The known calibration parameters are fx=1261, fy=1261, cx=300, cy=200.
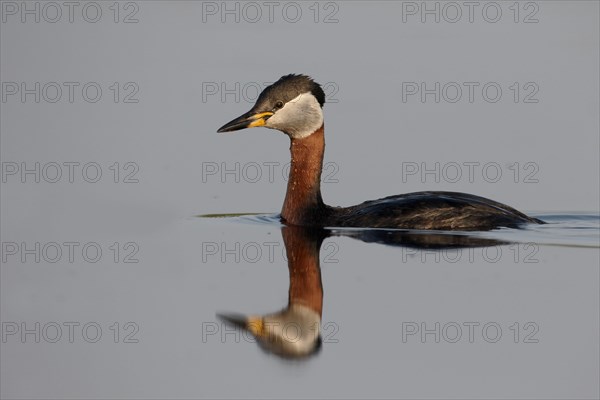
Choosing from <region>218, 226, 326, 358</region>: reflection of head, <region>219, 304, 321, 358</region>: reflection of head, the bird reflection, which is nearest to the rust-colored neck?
the bird reflection

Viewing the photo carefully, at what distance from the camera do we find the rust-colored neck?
594 inches

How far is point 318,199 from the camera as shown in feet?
50.0

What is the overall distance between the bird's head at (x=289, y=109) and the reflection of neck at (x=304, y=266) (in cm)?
130

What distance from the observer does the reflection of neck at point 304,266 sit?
37.4 ft

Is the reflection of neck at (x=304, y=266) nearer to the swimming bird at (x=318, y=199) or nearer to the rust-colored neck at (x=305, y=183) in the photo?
the rust-colored neck at (x=305, y=183)

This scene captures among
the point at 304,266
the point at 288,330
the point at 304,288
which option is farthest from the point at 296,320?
the point at 304,266

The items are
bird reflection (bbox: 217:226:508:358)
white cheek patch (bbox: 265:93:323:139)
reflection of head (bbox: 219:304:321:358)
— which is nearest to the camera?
reflection of head (bbox: 219:304:321:358)

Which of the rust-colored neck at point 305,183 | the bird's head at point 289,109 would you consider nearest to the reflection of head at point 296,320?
the rust-colored neck at point 305,183

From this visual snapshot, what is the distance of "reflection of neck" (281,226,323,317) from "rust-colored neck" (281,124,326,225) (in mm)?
267

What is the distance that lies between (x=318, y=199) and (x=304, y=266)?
275 centimetres

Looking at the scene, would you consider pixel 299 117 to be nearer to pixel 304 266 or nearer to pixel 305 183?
pixel 305 183

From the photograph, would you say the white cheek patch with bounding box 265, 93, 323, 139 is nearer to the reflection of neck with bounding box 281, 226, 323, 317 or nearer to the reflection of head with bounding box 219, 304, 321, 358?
the reflection of neck with bounding box 281, 226, 323, 317

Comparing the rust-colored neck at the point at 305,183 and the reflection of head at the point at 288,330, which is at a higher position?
the rust-colored neck at the point at 305,183

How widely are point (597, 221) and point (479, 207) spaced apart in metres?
1.54
